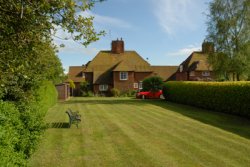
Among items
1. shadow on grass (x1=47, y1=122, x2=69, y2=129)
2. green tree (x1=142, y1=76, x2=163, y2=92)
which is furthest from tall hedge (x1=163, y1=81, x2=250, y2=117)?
shadow on grass (x1=47, y1=122, x2=69, y2=129)

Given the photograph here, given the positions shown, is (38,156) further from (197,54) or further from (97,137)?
(197,54)

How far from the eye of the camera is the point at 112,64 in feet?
211

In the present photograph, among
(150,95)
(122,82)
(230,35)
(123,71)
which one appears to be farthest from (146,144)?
(123,71)

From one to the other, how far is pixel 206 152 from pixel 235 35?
90.3 ft

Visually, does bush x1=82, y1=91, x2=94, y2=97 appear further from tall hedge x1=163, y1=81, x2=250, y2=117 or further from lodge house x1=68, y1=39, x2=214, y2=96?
tall hedge x1=163, y1=81, x2=250, y2=117

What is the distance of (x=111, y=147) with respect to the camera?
1258 centimetres

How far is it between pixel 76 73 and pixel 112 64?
31.4 feet

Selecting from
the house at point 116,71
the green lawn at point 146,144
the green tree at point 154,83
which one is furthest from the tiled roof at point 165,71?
the green lawn at point 146,144

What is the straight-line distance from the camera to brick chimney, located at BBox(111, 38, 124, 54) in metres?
65.8

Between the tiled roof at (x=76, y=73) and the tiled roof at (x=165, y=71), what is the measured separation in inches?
620

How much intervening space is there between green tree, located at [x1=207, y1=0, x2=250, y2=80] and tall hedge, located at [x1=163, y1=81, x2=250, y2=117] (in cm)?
603

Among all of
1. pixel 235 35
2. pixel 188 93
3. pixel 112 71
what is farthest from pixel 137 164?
pixel 112 71

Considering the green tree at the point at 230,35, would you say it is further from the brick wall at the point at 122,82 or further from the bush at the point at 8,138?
the bush at the point at 8,138

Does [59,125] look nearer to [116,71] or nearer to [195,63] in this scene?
[116,71]
